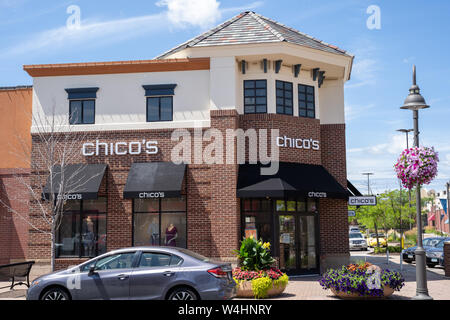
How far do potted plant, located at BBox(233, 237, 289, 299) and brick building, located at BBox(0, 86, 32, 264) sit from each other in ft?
33.3

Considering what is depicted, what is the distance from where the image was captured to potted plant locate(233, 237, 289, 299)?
13773 mm

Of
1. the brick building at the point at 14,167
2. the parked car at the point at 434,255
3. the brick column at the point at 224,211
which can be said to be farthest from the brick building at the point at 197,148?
the parked car at the point at 434,255

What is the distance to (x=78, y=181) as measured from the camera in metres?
18.5

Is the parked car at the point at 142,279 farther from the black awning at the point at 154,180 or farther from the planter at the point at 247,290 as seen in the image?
the black awning at the point at 154,180

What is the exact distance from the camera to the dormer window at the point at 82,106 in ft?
65.1

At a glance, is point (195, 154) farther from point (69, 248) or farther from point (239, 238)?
point (69, 248)

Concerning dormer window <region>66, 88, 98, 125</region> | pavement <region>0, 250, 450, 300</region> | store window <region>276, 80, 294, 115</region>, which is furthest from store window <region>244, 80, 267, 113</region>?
pavement <region>0, 250, 450, 300</region>

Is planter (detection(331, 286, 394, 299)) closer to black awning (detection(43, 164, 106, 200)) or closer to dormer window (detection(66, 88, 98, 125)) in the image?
black awning (detection(43, 164, 106, 200))

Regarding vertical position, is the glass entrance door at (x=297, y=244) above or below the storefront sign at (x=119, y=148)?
below

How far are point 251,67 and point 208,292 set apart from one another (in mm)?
11415

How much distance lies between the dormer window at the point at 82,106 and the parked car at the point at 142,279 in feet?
31.4

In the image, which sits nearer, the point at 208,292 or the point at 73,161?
the point at 208,292

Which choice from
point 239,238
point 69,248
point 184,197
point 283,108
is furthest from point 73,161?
point 283,108

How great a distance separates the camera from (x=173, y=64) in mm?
19500
